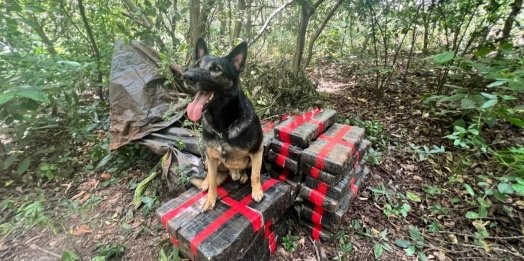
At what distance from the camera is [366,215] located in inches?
101

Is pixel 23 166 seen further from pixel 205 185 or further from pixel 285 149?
pixel 285 149

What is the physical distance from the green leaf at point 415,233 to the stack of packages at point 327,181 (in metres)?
0.66

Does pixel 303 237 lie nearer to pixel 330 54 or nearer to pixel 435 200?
pixel 435 200

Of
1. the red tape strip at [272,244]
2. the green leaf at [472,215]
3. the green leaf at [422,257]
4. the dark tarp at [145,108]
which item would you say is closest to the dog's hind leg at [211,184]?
the red tape strip at [272,244]

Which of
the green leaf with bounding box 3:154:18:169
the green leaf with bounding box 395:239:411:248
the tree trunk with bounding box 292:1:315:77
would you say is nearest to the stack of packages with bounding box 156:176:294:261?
the green leaf with bounding box 395:239:411:248

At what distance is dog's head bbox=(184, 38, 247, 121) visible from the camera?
5.51 feet

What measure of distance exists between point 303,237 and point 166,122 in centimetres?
226

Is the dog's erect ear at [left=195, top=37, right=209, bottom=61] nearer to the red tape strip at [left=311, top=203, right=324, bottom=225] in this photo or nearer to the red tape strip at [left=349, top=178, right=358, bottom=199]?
the red tape strip at [left=311, top=203, right=324, bottom=225]

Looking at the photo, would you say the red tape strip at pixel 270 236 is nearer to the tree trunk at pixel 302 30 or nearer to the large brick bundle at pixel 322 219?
the large brick bundle at pixel 322 219

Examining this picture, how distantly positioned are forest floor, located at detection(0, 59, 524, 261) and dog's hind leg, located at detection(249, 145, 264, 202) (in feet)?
2.15

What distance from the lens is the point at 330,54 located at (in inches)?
279

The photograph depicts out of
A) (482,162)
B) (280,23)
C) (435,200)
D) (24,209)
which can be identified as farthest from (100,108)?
(482,162)

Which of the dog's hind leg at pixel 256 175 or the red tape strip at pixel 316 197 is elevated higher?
the dog's hind leg at pixel 256 175

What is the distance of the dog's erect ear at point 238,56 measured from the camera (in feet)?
6.45
